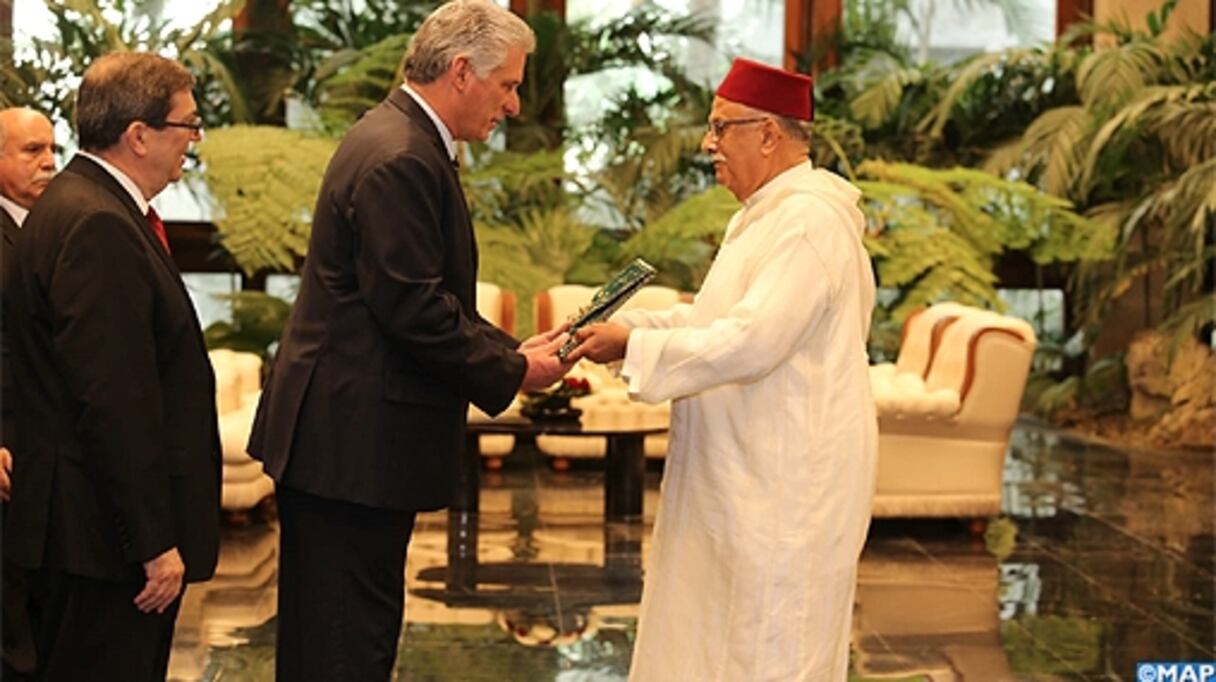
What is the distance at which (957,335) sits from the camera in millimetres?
9055

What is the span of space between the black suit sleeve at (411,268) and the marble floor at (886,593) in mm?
2394

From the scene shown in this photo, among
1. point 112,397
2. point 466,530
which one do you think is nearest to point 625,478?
point 466,530

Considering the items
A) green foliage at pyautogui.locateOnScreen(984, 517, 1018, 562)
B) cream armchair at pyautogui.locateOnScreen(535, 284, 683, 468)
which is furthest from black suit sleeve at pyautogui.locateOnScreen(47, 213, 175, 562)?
cream armchair at pyautogui.locateOnScreen(535, 284, 683, 468)

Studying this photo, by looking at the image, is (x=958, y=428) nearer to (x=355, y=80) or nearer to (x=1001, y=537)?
(x=1001, y=537)

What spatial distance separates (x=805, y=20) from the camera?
16031 mm

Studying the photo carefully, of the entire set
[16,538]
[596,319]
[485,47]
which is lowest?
[16,538]

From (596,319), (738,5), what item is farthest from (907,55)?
(596,319)

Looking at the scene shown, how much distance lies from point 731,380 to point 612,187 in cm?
996

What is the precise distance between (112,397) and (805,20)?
1296 centimetres

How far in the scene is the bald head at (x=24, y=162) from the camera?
4.86 meters

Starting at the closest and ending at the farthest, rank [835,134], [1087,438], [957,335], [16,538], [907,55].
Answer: [16,538]
[957,335]
[1087,438]
[835,134]
[907,55]

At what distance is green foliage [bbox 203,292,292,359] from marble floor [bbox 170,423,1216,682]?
2.07 meters

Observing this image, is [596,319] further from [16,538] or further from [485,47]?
[16,538]

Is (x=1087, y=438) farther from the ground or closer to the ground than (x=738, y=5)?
closer to the ground
